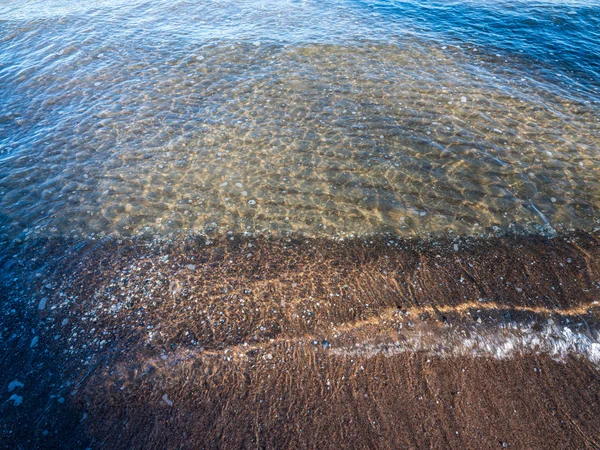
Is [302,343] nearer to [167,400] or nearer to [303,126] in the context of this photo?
[167,400]

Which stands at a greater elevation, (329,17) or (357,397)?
(329,17)

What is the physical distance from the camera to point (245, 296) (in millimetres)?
7934

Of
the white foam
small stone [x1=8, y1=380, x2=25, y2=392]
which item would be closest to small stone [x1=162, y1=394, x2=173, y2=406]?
small stone [x1=8, y1=380, x2=25, y2=392]

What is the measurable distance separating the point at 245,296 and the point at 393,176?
19.8ft

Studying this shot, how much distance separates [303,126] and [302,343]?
829 cm

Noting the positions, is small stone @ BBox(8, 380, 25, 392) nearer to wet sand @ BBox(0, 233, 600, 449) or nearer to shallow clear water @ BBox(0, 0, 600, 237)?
wet sand @ BBox(0, 233, 600, 449)

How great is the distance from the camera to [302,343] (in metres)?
7.07

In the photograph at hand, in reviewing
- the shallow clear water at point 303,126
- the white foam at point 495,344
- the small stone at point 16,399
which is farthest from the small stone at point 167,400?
the shallow clear water at point 303,126

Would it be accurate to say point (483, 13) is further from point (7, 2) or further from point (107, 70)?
point (7, 2)

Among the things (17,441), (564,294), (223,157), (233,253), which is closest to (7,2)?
(223,157)

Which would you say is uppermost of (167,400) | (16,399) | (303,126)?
(303,126)

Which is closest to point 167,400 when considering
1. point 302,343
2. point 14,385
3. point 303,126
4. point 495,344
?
point 302,343

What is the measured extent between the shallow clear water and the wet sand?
3.24ft

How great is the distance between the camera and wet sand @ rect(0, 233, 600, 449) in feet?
19.6
